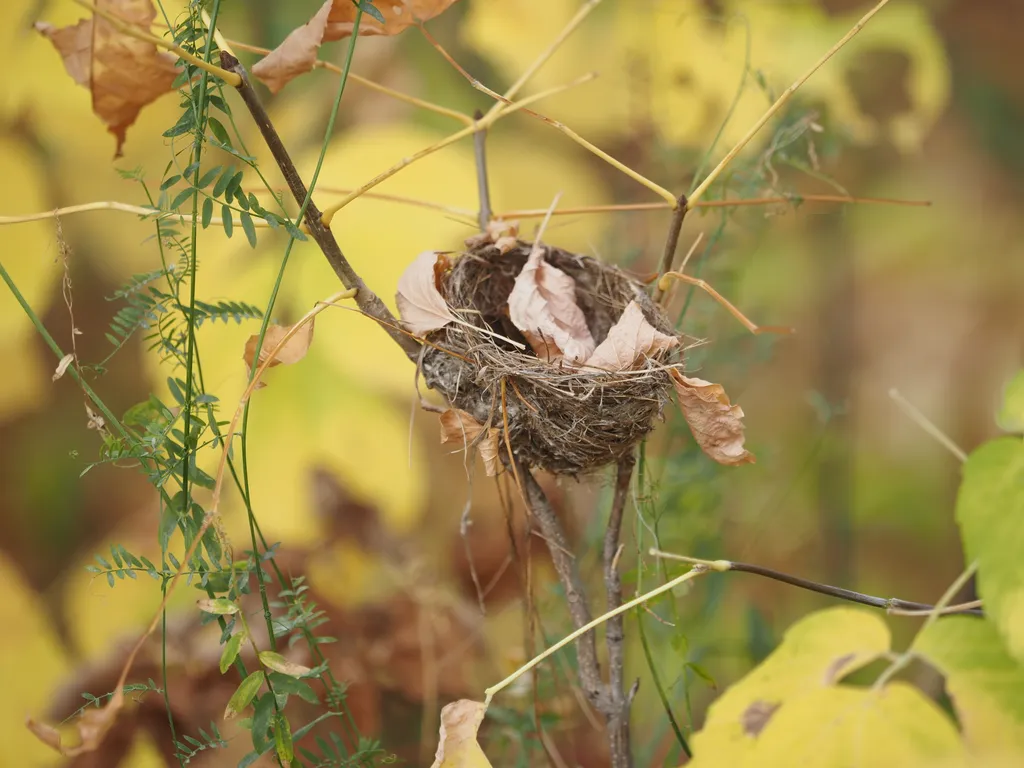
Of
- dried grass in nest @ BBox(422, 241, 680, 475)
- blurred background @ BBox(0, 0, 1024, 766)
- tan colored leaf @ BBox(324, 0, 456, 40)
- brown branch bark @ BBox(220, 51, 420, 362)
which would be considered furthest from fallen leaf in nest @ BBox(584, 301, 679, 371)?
blurred background @ BBox(0, 0, 1024, 766)

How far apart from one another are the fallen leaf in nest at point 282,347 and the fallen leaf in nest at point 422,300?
0.22ft

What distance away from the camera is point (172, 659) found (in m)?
0.91

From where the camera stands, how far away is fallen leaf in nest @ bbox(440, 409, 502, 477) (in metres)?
0.49

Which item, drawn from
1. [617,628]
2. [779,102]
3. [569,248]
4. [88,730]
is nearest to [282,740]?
[88,730]

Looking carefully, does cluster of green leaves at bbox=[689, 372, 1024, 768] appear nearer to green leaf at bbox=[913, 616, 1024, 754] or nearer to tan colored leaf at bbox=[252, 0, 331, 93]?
green leaf at bbox=[913, 616, 1024, 754]

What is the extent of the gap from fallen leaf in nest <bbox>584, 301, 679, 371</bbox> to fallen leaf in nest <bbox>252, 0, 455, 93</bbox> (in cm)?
23

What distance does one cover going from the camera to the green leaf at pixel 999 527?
1.41ft

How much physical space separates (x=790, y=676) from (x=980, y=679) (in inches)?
4.4

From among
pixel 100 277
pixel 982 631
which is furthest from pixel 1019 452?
pixel 100 277

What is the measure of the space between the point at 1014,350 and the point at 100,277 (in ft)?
4.11

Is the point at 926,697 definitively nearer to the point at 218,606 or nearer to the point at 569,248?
the point at 218,606

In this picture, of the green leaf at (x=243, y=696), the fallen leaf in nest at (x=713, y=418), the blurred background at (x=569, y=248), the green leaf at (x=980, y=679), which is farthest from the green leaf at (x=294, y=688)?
the blurred background at (x=569, y=248)

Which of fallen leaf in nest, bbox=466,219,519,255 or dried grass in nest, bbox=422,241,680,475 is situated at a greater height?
fallen leaf in nest, bbox=466,219,519,255

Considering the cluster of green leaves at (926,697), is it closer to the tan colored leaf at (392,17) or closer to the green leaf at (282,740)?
the green leaf at (282,740)
